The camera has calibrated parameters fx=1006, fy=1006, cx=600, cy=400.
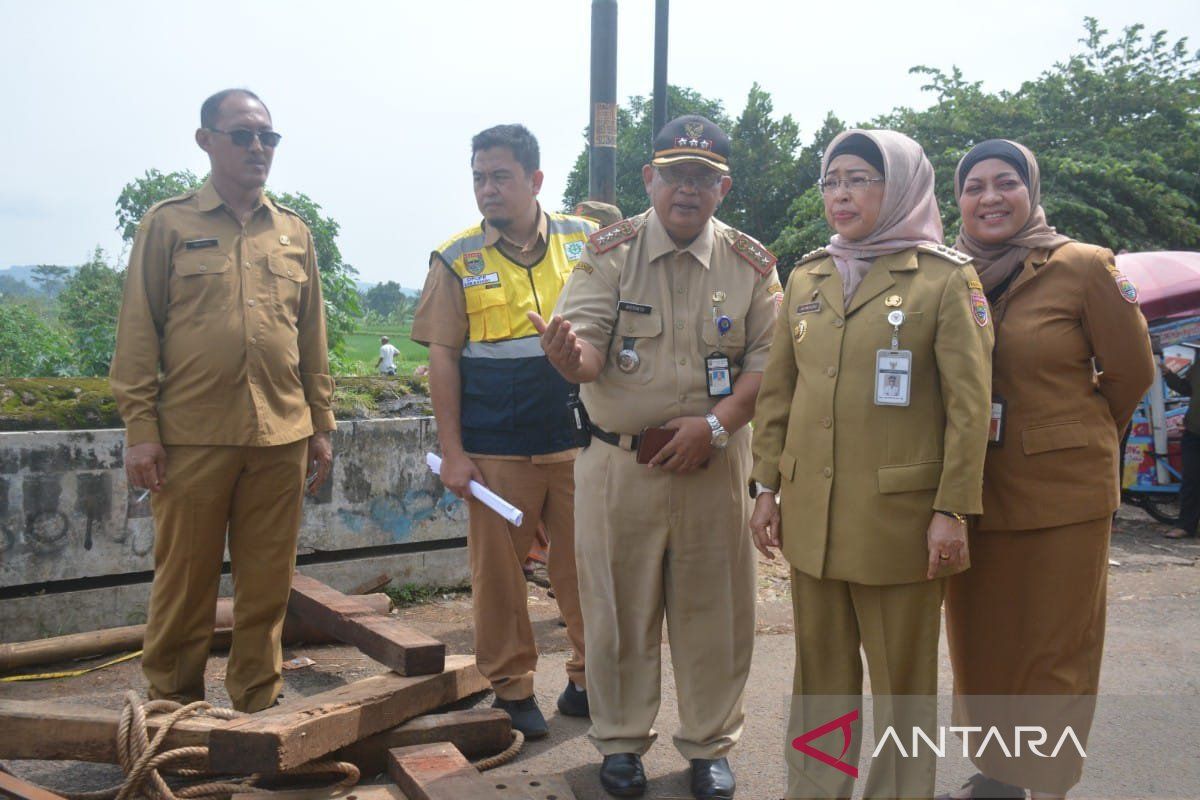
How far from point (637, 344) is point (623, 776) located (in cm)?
139

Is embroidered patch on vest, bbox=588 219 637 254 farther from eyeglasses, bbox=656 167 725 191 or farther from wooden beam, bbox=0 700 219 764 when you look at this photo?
wooden beam, bbox=0 700 219 764

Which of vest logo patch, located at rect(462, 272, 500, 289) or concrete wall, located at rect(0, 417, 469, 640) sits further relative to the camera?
concrete wall, located at rect(0, 417, 469, 640)

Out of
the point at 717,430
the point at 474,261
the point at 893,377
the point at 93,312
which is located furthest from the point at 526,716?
the point at 93,312

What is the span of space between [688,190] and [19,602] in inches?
134

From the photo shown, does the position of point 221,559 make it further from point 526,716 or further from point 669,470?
point 669,470

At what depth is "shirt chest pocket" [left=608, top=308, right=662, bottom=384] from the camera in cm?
326

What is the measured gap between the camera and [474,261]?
12.4ft

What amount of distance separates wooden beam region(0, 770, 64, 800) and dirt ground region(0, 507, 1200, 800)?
46 cm

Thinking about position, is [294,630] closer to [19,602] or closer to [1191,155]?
[19,602]

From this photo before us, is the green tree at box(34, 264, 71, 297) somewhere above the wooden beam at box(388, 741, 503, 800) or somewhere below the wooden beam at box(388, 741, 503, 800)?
above

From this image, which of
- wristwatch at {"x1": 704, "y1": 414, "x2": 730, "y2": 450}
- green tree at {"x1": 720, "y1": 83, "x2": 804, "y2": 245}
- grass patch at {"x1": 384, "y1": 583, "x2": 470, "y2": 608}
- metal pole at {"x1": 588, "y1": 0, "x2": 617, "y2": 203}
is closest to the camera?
wristwatch at {"x1": 704, "y1": 414, "x2": 730, "y2": 450}

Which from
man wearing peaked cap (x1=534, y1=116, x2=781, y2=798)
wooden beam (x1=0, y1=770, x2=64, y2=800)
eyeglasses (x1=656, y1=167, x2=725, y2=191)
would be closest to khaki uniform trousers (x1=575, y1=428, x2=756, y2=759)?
man wearing peaked cap (x1=534, y1=116, x2=781, y2=798)

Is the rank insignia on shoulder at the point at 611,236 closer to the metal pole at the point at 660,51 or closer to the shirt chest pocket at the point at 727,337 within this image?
the shirt chest pocket at the point at 727,337

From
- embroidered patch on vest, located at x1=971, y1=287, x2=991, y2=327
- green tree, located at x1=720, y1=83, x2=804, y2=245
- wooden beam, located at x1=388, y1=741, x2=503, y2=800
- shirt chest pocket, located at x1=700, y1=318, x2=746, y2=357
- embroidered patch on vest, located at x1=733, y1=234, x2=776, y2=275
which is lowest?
wooden beam, located at x1=388, y1=741, x2=503, y2=800
